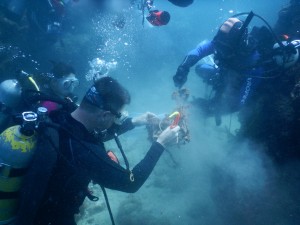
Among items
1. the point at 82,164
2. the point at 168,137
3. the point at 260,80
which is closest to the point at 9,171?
the point at 82,164

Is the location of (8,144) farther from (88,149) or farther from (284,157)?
(284,157)

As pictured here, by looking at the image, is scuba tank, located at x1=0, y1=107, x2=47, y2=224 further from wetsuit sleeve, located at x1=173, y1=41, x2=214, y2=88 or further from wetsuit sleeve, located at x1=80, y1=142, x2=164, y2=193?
wetsuit sleeve, located at x1=173, y1=41, x2=214, y2=88

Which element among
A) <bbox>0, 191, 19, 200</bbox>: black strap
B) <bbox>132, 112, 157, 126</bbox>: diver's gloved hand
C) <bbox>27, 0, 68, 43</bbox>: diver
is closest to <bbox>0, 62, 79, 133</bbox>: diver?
<bbox>0, 191, 19, 200</bbox>: black strap

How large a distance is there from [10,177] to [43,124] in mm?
705

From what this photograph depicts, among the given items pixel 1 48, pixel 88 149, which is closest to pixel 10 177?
pixel 88 149

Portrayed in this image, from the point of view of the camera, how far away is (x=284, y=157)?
15.8 feet

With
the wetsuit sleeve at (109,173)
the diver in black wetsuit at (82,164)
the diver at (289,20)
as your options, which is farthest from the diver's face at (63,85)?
the diver at (289,20)

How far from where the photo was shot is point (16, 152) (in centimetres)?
270

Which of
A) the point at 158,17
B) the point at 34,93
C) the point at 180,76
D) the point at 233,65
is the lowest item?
the point at 180,76

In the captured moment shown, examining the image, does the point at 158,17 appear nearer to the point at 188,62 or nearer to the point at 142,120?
the point at 188,62

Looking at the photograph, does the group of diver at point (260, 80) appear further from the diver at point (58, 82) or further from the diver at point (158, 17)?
the diver at point (58, 82)

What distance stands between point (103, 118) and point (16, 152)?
1.01 m

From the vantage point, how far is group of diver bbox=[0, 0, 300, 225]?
2.71 m

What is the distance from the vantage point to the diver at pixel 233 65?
16.3ft
